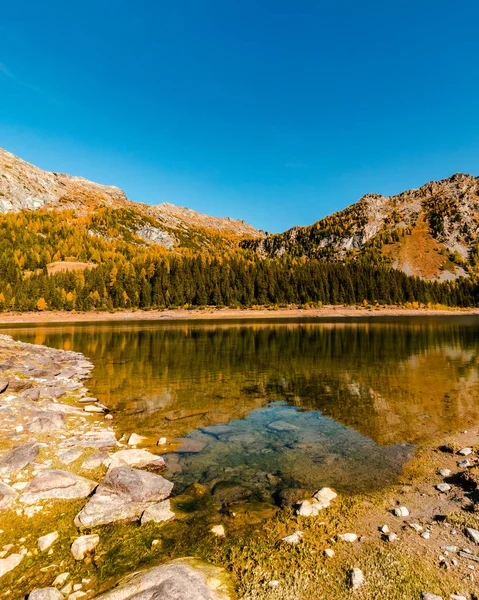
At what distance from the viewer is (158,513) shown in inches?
309

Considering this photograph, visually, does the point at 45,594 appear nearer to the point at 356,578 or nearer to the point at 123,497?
the point at 123,497

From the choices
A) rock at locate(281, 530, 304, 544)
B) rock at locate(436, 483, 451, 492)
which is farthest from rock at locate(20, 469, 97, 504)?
rock at locate(436, 483, 451, 492)

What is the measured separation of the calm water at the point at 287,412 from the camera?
34.6ft

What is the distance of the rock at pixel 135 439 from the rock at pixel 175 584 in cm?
742

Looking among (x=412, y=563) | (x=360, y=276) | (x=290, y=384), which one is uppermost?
(x=360, y=276)

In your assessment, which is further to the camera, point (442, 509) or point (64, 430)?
point (64, 430)

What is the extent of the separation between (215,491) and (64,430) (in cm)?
755

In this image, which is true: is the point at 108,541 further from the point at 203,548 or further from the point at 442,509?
the point at 442,509

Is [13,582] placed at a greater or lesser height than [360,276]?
lesser

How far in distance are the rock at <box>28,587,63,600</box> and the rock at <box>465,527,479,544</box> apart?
7.51 m

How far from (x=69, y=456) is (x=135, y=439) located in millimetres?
2632

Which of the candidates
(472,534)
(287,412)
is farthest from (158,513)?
(287,412)

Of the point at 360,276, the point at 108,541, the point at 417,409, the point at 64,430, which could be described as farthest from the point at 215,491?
the point at 360,276

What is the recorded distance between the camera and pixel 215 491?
9273 mm
